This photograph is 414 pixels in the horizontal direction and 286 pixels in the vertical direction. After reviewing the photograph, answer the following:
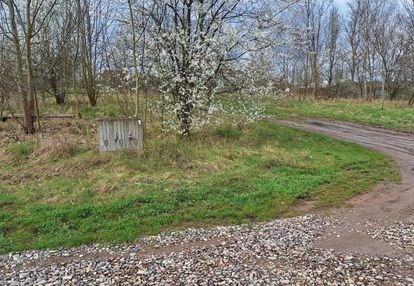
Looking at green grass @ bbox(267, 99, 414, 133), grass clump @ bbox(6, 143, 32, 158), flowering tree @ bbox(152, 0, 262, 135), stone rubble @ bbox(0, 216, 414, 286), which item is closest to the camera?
stone rubble @ bbox(0, 216, 414, 286)

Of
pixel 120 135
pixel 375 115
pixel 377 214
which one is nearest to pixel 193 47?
pixel 120 135

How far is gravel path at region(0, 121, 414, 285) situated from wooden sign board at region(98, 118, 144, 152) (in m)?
4.94

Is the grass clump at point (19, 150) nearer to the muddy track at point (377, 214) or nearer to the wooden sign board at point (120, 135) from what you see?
the wooden sign board at point (120, 135)

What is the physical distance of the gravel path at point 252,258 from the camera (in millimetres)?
3690

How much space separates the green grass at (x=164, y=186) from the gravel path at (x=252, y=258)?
477 millimetres

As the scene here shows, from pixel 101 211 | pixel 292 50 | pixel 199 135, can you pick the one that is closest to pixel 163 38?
pixel 199 135

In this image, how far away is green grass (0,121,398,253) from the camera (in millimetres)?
5371

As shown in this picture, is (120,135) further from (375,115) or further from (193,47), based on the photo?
(375,115)

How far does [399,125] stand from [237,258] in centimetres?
1633

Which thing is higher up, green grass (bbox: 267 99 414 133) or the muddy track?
green grass (bbox: 267 99 414 133)

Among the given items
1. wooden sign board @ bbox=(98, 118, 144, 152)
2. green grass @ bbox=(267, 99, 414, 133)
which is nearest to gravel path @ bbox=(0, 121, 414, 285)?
wooden sign board @ bbox=(98, 118, 144, 152)

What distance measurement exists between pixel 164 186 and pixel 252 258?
3.48 metres

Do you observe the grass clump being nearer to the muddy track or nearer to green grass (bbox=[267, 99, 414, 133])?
the muddy track

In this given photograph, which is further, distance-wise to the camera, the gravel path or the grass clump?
the grass clump
